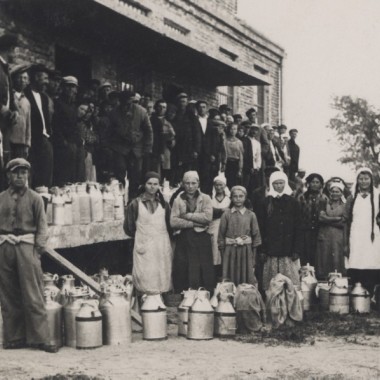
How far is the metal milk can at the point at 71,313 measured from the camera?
7.29 meters

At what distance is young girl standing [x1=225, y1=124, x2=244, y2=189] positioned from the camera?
1318 centimetres

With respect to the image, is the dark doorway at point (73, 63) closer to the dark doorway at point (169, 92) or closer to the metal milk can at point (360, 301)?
the dark doorway at point (169, 92)

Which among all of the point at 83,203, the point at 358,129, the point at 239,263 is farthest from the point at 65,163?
the point at 358,129

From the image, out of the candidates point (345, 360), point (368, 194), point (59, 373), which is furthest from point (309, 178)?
point (59, 373)

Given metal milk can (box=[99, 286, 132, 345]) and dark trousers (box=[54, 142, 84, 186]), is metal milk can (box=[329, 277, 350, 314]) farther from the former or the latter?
dark trousers (box=[54, 142, 84, 186])

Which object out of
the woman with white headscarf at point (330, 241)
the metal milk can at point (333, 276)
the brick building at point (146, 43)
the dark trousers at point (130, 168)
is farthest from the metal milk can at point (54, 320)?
the woman with white headscarf at point (330, 241)

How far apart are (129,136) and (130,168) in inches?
19.7

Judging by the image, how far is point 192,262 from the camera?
880 centimetres

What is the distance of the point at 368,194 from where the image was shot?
9.55 m

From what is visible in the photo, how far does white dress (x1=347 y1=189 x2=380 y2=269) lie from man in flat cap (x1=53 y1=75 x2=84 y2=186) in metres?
3.73

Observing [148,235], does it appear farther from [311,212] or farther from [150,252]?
[311,212]

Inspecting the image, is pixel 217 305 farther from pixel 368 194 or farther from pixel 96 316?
pixel 368 194

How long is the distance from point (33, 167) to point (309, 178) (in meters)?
4.56

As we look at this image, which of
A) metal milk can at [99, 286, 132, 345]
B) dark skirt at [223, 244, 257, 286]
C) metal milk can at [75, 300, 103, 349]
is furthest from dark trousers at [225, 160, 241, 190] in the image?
metal milk can at [75, 300, 103, 349]
